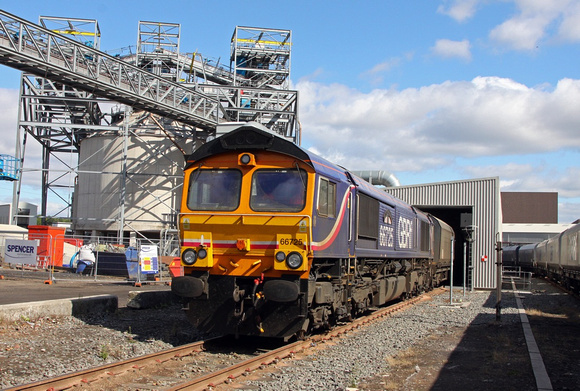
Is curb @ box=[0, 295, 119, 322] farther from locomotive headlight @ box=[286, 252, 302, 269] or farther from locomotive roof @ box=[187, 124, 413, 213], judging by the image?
locomotive headlight @ box=[286, 252, 302, 269]

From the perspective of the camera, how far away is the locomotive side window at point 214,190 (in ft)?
30.8

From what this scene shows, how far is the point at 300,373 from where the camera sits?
7.64 metres

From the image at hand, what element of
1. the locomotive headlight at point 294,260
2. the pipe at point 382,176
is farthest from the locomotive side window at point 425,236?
the pipe at point 382,176

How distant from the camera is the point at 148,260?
69.6 feet

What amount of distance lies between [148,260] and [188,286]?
12895 mm

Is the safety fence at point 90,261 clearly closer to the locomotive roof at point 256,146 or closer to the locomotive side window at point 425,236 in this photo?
the locomotive side window at point 425,236

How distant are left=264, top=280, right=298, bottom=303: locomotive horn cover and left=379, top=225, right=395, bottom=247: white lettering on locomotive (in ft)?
18.3

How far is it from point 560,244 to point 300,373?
24543mm

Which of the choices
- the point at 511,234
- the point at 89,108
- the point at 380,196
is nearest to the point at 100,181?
the point at 89,108

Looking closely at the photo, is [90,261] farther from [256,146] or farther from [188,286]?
[256,146]

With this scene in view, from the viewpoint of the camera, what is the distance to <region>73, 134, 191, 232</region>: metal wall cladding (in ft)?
107

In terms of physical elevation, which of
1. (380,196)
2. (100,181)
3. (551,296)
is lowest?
(551,296)

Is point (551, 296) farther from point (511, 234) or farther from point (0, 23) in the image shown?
point (511, 234)

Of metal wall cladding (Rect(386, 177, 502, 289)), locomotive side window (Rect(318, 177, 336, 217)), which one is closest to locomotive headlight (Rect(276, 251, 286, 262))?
locomotive side window (Rect(318, 177, 336, 217))
